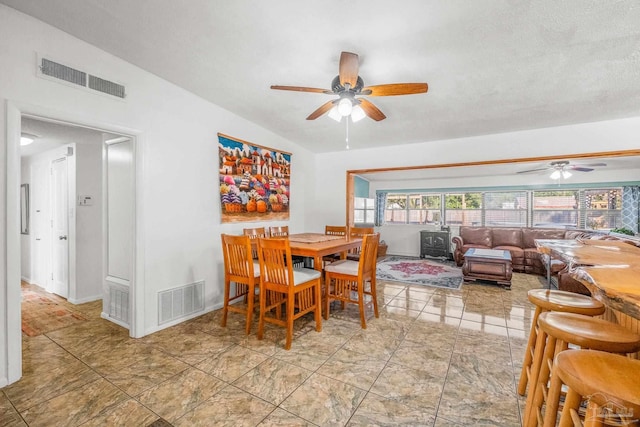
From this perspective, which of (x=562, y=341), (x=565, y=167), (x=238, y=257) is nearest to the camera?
(x=562, y=341)

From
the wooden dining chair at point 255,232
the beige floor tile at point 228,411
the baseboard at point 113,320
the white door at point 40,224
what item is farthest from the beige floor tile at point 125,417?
the white door at point 40,224

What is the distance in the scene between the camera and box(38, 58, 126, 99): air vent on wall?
2.01 metres

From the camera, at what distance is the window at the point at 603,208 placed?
6.22 meters

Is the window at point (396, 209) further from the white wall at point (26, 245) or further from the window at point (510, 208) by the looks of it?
the white wall at point (26, 245)

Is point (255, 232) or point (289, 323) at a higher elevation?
point (255, 232)

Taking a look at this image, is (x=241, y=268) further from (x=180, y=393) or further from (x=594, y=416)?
(x=594, y=416)

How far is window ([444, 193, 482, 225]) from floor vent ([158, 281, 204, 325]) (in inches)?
271

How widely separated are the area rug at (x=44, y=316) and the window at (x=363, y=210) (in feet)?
19.7

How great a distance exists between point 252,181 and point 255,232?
708 mm

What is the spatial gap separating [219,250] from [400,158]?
326 centimetres

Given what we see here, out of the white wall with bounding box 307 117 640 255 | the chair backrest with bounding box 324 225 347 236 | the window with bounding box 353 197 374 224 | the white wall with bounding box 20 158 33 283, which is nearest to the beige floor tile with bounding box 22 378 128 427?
the chair backrest with bounding box 324 225 347 236

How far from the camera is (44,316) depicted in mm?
3084

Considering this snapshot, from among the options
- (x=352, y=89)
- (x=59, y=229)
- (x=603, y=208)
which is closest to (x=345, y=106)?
(x=352, y=89)

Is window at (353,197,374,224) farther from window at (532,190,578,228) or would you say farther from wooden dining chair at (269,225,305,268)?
window at (532,190,578,228)
